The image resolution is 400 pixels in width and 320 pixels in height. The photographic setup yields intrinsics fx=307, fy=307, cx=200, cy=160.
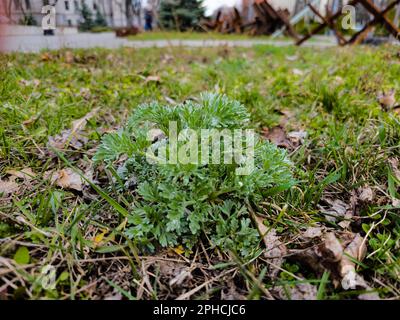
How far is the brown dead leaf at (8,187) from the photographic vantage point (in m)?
1.44

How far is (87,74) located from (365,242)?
3.12m

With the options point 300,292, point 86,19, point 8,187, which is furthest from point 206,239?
point 86,19

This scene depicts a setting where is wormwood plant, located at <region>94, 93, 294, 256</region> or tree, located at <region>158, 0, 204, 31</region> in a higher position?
tree, located at <region>158, 0, 204, 31</region>

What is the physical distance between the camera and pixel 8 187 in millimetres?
1474

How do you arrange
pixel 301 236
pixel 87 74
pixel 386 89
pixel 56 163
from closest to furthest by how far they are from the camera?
1. pixel 301 236
2. pixel 56 163
3. pixel 386 89
4. pixel 87 74

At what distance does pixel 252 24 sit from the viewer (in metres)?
11.2

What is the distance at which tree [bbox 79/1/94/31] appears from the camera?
4.02m

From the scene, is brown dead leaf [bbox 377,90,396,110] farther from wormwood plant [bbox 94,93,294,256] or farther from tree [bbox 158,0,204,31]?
tree [bbox 158,0,204,31]

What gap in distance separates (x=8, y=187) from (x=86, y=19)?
149 inches

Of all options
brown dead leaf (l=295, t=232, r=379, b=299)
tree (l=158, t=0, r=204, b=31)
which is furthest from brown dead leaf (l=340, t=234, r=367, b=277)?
tree (l=158, t=0, r=204, b=31)

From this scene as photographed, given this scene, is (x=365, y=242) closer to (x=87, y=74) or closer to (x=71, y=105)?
(x=71, y=105)

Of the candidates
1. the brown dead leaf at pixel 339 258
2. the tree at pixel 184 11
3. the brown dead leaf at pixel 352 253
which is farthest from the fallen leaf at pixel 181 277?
the tree at pixel 184 11

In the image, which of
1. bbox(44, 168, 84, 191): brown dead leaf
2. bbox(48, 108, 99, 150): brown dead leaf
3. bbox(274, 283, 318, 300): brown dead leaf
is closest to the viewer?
bbox(274, 283, 318, 300): brown dead leaf
